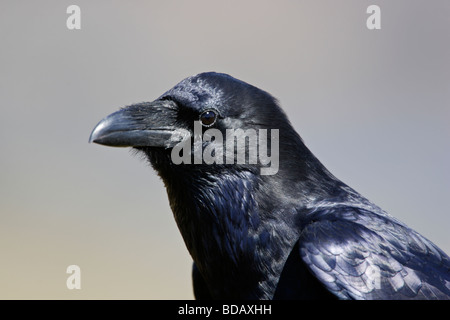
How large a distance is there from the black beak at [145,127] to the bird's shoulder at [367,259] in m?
1.01

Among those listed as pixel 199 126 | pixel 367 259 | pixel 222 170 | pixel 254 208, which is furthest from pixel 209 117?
pixel 367 259

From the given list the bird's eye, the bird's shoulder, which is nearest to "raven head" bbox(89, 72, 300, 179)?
the bird's eye

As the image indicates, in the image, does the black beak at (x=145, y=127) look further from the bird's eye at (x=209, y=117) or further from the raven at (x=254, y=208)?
the bird's eye at (x=209, y=117)

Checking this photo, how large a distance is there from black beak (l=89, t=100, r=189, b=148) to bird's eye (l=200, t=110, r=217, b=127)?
138 mm

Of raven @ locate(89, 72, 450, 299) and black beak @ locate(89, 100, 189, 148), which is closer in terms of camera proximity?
raven @ locate(89, 72, 450, 299)

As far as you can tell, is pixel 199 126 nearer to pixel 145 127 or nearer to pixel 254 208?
pixel 145 127

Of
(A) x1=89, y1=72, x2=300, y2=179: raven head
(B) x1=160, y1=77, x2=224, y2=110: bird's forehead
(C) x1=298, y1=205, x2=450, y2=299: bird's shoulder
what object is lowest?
(C) x1=298, y1=205, x2=450, y2=299: bird's shoulder

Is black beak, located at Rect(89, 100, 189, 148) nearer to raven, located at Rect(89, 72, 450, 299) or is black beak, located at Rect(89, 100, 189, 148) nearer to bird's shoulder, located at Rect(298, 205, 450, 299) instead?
raven, located at Rect(89, 72, 450, 299)

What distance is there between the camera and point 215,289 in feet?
12.8

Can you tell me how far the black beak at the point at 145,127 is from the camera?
3.80 meters

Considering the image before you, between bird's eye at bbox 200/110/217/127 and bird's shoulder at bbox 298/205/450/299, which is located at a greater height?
bird's eye at bbox 200/110/217/127

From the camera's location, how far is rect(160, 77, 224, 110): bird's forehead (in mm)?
3799

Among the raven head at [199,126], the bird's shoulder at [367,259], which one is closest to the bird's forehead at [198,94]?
the raven head at [199,126]

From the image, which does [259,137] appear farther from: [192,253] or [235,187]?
[192,253]
